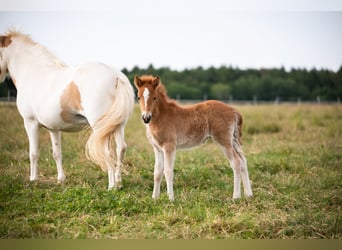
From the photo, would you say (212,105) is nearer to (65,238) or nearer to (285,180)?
(285,180)

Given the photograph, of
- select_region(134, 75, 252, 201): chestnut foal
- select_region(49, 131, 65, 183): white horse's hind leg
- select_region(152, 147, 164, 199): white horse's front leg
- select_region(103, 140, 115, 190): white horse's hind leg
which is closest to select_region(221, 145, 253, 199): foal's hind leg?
select_region(134, 75, 252, 201): chestnut foal

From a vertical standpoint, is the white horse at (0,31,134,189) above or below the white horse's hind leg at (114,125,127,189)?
above

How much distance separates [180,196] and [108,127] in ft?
4.30

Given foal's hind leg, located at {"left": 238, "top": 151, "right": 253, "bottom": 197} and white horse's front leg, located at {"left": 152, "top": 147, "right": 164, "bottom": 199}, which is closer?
white horse's front leg, located at {"left": 152, "top": 147, "right": 164, "bottom": 199}

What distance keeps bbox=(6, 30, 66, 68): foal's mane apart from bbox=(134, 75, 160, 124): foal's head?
1820 mm

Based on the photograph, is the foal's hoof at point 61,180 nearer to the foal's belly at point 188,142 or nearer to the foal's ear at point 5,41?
the foal's belly at point 188,142

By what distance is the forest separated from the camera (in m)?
7.57

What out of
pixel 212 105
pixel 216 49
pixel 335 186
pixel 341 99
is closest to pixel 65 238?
pixel 212 105

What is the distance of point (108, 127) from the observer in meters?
5.16

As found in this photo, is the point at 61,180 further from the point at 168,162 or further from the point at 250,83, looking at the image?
the point at 250,83

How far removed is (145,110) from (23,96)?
2.37 m

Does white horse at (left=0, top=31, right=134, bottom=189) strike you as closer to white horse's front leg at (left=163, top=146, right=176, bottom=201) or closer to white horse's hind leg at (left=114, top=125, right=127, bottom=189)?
white horse's hind leg at (left=114, top=125, right=127, bottom=189)

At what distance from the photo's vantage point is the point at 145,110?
466 centimetres

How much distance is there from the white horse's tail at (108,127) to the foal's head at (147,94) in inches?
20.9
